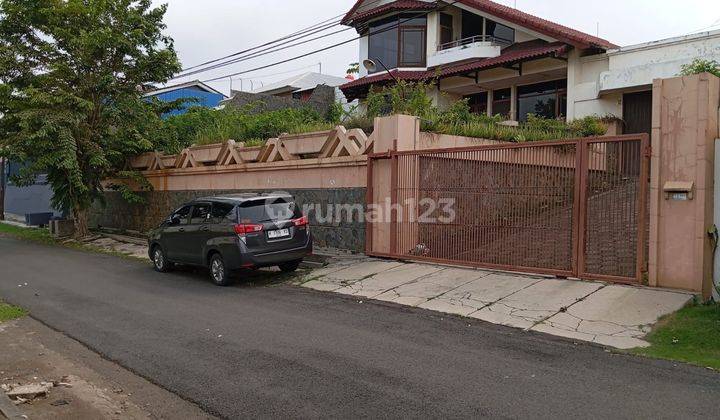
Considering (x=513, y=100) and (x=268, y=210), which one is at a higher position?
(x=513, y=100)

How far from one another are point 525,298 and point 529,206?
6.79 ft

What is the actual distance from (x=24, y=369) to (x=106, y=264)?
934 centimetres

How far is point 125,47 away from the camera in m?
19.9

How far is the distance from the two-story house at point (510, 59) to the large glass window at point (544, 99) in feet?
0.14

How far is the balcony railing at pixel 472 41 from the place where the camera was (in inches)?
976

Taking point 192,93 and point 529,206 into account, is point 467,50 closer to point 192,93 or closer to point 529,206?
point 529,206

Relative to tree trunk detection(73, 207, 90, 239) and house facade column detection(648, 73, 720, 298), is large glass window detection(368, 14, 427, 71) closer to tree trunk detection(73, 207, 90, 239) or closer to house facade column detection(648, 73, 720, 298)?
tree trunk detection(73, 207, 90, 239)

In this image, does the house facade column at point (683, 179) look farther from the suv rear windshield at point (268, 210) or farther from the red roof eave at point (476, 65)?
the red roof eave at point (476, 65)

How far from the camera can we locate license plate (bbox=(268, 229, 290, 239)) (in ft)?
36.2

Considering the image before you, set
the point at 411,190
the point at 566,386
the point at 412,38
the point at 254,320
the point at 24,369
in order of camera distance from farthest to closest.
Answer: the point at 412,38 < the point at 411,190 < the point at 254,320 < the point at 24,369 < the point at 566,386

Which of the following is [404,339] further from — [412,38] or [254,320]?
[412,38]

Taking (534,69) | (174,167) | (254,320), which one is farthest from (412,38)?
(254,320)

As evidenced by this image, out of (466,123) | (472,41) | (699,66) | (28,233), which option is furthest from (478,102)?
(28,233)

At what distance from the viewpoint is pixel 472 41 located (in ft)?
85.4
